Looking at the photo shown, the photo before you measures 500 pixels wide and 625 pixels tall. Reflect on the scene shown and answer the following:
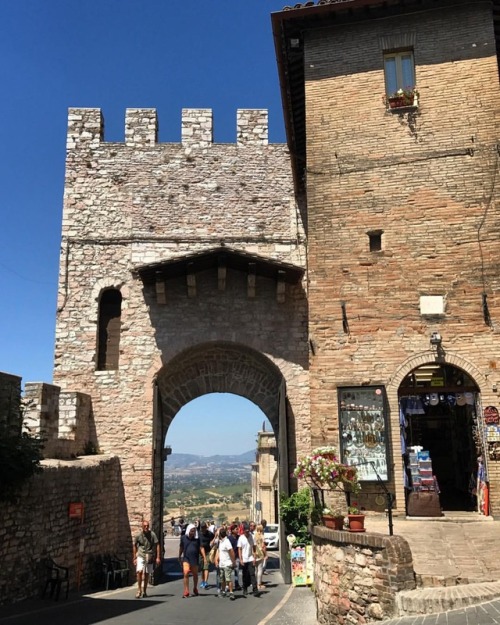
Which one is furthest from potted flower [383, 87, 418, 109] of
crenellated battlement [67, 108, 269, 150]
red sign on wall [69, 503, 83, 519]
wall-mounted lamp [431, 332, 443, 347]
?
red sign on wall [69, 503, 83, 519]

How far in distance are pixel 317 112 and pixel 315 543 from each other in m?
8.32

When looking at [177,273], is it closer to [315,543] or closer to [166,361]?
[166,361]

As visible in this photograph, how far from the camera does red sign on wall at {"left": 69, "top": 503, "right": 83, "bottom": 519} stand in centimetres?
1108

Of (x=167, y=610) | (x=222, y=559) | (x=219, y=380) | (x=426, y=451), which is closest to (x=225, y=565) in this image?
(x=222, y=559)

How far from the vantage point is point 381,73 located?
467 inches

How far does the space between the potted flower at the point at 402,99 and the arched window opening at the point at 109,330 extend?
25.1 feet

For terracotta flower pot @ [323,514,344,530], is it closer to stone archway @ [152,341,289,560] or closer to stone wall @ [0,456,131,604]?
stone wall @ [0,456,131,604]

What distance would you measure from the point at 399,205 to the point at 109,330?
7558 millimetres

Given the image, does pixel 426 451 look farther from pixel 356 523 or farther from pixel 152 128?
pixel 152 128

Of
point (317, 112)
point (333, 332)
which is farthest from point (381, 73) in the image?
point (333, 332)

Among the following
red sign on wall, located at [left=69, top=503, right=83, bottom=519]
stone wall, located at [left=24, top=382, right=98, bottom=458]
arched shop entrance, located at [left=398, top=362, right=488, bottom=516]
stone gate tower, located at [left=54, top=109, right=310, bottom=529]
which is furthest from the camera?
stone gate tower, located at [left=54, top=109, right=310, bottom=529]

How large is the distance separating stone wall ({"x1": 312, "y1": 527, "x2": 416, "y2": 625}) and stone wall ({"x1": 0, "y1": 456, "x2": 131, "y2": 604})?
15.7 ft

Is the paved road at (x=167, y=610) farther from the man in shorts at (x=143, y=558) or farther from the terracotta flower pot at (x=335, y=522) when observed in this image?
the terracotta flower pot at (x=335, y=522)

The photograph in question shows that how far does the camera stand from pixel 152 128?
15.6 metres
